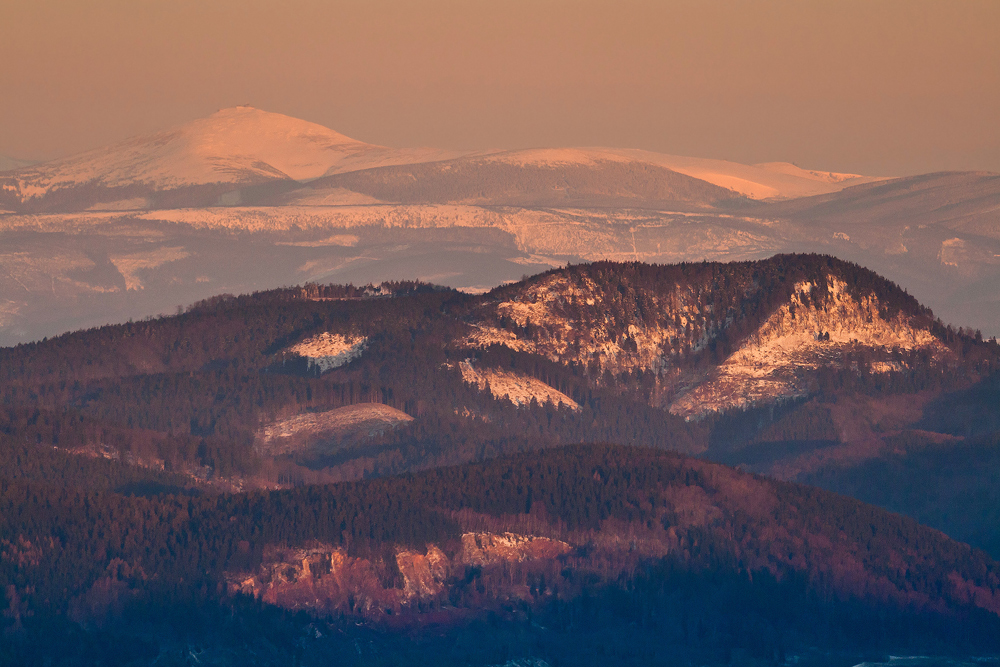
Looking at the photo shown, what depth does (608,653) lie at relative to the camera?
654 feet

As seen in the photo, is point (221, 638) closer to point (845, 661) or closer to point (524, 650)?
point (524, 650)

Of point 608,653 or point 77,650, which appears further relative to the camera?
point 608,653

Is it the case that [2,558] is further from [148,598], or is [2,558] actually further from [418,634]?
[418,634]

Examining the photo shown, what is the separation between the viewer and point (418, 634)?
198625 mm

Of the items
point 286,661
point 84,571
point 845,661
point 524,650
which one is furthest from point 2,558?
point 845,661

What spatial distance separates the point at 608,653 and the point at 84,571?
3453cm

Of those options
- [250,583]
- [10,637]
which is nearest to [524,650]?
[250,583]

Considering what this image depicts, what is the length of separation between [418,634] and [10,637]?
27.3m

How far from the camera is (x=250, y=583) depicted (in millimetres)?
199375

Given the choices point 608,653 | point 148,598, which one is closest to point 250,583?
point 148,598

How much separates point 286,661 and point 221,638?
4.43m

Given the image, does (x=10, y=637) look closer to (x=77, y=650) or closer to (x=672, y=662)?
(x=77, y=650)

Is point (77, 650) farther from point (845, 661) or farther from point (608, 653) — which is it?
point (845, 661)

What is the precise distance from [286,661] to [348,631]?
6911mm
